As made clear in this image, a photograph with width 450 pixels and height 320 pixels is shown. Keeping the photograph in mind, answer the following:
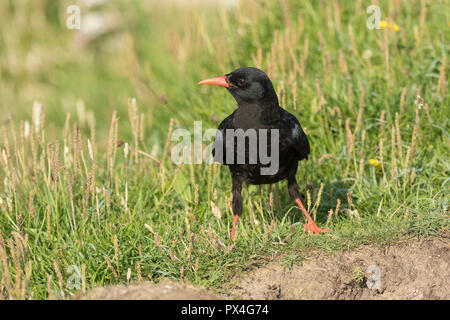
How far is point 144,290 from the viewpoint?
10.7 ft

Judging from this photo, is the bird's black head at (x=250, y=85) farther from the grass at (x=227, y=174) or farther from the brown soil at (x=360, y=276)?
the brown soil at (x=360, y=276)

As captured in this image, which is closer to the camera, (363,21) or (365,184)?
(365,184)

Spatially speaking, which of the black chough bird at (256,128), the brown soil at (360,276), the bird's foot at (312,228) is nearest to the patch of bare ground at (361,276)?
the brown soil at (360,276)

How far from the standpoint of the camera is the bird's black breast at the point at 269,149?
13.6 ft

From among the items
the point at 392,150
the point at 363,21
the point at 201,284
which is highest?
the point at 363,21

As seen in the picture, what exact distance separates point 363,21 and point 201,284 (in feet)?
13.2

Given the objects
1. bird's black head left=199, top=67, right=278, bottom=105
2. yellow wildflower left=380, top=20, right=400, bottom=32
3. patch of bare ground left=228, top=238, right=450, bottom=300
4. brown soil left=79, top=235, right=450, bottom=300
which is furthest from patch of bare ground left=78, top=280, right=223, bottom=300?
yellow wildflower left=380, top=20, right=400, bottom=32

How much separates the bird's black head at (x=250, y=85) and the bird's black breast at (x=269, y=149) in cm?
18

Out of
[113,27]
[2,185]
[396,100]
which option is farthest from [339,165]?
[113,27]

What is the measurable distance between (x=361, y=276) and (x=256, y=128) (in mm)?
1243

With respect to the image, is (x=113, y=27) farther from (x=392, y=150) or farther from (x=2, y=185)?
(x=392, y=150)

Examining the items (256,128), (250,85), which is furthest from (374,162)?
(250,85)

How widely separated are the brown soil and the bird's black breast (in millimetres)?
714

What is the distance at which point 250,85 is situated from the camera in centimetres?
407
